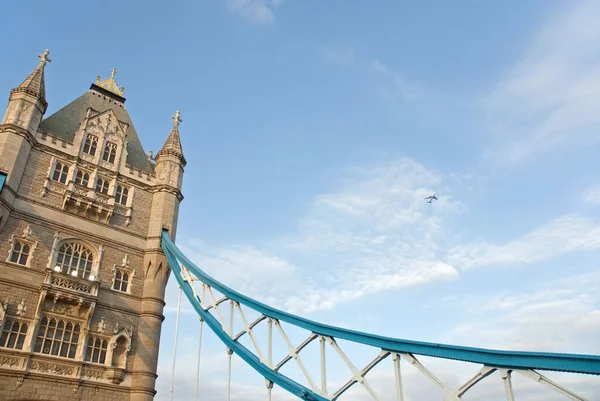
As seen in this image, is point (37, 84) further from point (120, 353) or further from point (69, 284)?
point (120, 353)

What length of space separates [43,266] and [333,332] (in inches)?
585

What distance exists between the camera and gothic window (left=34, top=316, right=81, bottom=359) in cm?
2055

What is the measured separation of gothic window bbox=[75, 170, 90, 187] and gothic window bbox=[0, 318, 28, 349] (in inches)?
316

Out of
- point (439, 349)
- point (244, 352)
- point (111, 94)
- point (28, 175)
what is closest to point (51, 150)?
point (28, 175)

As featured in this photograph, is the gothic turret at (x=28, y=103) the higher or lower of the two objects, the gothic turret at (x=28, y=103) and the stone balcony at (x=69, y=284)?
the higher

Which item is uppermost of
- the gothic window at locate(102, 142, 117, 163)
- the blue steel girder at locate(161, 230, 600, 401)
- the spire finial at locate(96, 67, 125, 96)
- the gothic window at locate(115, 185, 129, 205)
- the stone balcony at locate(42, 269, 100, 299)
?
the spire finial at locate(96, 67, 125, 96)

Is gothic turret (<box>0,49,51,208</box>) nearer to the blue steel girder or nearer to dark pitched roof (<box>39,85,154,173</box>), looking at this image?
dark pitched roof (<box>39,85,154,173</box>)

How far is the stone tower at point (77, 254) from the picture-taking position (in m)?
Answer: 20.4

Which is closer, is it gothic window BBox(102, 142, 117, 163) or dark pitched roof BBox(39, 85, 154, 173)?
dark pitched roof BBox(39, 85, 154, 173)

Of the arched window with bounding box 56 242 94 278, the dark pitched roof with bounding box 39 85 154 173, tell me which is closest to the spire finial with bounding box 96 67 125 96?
the dark pitched roof with bounding box 39 85 154 173

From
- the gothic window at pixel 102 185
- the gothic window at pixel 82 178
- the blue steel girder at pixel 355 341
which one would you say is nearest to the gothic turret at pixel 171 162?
the gothic window at pixel 102 185

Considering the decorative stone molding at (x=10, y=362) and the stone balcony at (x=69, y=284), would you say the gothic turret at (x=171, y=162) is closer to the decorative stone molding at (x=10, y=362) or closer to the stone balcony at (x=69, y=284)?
the stone balcony at (x=69, y=284)

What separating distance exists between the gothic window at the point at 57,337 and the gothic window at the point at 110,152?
989cm

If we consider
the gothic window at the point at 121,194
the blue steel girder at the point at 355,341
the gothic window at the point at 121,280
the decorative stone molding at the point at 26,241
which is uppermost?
the gothic window at the point at 121,194
